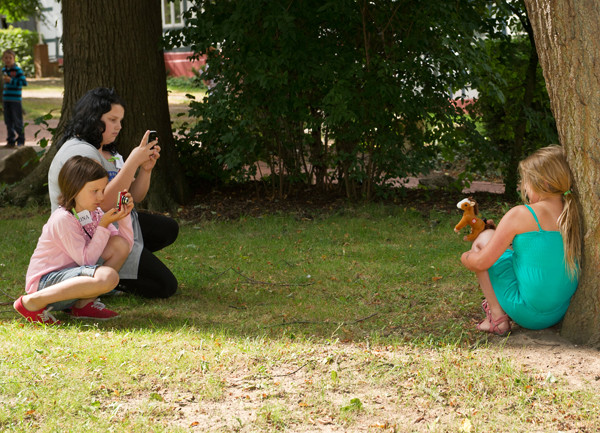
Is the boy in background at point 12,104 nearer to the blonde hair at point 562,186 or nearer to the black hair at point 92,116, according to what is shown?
the black hair at point 92,116

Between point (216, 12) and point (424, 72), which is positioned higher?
point (216, 12)

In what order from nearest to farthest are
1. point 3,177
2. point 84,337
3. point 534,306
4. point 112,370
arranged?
point 112,370
point 534,306
point 84,337
point 3,177

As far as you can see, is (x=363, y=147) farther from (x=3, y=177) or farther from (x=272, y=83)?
(x=3, y=177)

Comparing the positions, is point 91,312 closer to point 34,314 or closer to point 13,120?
point 34,314

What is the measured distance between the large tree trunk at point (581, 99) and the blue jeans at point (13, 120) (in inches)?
512

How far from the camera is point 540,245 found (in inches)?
155

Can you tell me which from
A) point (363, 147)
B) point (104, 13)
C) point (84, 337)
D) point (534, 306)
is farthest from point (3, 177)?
point (534, 306)

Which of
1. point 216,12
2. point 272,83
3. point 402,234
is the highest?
point 216,12

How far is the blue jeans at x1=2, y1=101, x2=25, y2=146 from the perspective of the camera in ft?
48.2

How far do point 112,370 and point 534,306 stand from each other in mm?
2334

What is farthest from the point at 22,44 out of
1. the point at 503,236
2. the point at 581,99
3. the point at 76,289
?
the point at 581,99

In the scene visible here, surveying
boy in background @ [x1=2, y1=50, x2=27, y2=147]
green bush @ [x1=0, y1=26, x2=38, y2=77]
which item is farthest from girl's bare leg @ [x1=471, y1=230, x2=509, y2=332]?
green bush @ [x1=0, y1=26, x2=38, y2=77]

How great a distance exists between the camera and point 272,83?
7715 mm

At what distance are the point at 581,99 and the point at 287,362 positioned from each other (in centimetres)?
207
